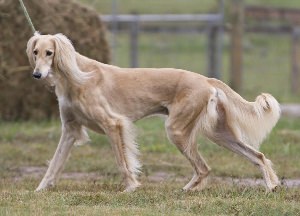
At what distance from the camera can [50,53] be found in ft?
31.0

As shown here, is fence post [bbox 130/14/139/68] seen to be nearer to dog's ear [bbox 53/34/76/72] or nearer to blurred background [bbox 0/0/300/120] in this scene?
blurred background [bbox 0/0/300/120]

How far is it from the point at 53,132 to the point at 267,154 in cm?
347

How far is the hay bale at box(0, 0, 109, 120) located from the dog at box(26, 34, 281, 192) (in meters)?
4.63

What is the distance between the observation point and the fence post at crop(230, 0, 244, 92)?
1983cm

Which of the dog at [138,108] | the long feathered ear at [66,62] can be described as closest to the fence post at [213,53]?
the dog at [138,108]

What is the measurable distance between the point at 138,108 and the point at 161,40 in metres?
16.8

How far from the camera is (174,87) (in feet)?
32.1

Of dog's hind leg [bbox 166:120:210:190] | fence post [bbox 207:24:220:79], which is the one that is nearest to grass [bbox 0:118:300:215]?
dog's hind leg [bbox 166:120:210:190]

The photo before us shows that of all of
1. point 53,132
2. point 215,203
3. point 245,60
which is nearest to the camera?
point 215,203

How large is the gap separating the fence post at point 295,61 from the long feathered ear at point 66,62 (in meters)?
12.4

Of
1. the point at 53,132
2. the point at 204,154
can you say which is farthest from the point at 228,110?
the point at 53,132

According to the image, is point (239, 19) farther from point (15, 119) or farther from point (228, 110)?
point (228, 110)

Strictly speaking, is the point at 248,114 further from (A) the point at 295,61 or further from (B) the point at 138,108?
(A) the point at 295,61

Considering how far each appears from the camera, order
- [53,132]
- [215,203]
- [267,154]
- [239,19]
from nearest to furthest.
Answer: [215,203] < [267,154] < [53,132] < [239,19]
